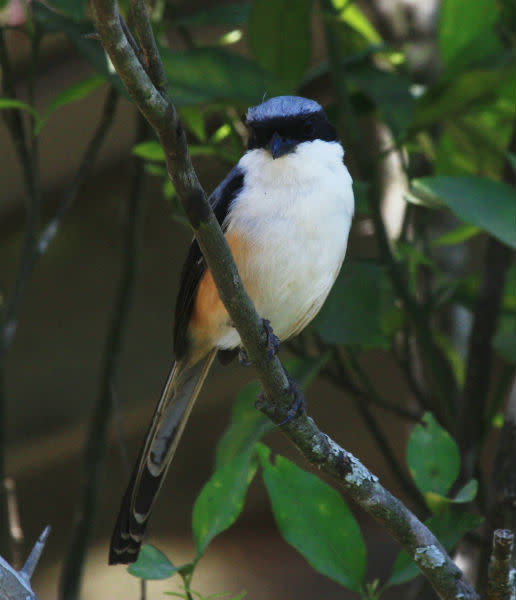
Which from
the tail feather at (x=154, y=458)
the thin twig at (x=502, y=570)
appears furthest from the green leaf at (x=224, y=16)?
the thin twig at (x=502, y=570)

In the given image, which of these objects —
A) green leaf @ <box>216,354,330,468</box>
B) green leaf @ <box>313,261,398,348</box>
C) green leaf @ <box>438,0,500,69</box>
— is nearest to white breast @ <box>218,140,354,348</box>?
green leaf @ <box>313,261,398,348</box>

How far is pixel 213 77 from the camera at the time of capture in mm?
2494

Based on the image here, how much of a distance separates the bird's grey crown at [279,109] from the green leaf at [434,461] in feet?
2.74

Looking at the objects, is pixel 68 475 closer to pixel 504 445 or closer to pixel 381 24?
pixel 381 24

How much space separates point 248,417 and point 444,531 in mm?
763

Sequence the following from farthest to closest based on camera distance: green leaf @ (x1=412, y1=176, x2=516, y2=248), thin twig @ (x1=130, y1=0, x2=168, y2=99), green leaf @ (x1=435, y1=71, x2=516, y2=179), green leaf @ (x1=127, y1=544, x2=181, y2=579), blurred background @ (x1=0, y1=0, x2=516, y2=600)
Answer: blurred background @ (x1=0, y1=0, x2=516, y2=600) < green leaf @ (x1=435, y1=71, x2=516, y2=179) < green leaf @ (x1=412, y1=176, x2=516, y2=248) < green leaf @ (x1=127, y1=544, x2=181, y2=579) < thin twig @ (x1=130, y1=0, x2=168, y2=99)

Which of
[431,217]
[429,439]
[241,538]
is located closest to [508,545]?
[429,439]

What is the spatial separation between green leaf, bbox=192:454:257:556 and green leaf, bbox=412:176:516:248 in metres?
0.73

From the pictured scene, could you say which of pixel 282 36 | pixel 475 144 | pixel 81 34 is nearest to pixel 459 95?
pixel 475 144

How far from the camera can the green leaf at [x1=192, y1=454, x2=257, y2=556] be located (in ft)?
6.25

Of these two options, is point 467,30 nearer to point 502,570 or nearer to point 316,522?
point 316,522

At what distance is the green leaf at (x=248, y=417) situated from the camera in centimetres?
250

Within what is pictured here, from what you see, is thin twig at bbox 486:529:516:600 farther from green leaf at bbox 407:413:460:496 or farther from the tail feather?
the tail feather

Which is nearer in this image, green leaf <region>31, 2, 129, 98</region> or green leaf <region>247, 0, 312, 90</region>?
green leaf <region>31, 2, 129, 98</region>
